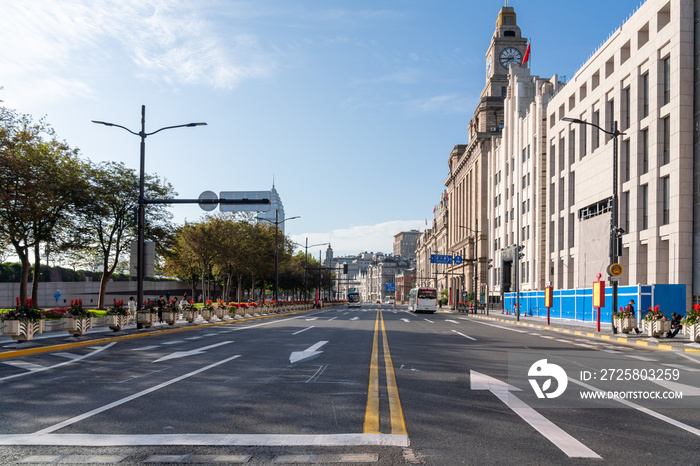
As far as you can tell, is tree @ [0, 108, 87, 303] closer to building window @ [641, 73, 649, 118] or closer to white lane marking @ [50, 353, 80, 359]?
white lane marking @ [50, 353, 80, 359]

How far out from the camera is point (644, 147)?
3578cm

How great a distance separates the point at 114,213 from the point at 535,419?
35643 mm

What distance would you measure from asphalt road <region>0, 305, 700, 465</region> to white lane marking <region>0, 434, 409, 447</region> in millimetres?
19

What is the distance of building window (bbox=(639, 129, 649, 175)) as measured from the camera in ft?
116

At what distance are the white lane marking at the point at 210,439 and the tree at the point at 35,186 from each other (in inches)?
764

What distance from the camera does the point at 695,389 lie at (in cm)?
910

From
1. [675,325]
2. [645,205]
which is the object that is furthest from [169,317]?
[645,205]

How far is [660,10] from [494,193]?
1849 inches

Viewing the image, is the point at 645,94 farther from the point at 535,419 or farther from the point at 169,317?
the point at 535,419

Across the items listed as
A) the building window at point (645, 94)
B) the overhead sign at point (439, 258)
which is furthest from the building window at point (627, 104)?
the overhead sign at point (439, 258)

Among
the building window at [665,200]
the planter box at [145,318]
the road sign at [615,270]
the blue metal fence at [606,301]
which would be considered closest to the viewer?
the road sign at [615,270]

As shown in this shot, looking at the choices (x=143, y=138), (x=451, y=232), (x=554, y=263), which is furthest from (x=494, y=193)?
(x=143, y=138)

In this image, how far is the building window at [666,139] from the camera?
108 ft

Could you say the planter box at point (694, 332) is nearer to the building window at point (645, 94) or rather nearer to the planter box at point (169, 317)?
the planter box at point (169, 317)
